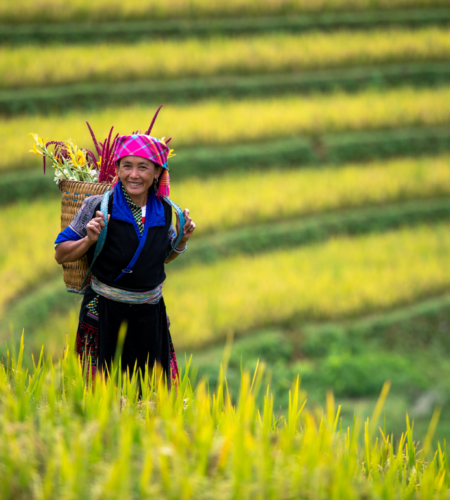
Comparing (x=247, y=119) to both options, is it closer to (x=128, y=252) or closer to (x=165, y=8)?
(x=165, y=8)

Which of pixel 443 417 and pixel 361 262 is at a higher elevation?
pixel 361 262

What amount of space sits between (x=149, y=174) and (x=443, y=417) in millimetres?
3464

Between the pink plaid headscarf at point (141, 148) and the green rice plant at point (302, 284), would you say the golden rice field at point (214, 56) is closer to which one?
the green rice plant at point (302, 284)

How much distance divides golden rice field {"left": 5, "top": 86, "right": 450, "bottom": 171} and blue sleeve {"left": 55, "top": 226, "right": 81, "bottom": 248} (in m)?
4.70

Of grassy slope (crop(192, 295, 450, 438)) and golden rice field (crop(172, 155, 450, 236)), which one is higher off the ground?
golden rice field (crop(172, 155, 450, 236))

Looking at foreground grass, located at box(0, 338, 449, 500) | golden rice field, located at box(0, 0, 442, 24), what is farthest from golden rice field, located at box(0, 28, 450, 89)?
foreground grass, located at box(0, 338, 449, 500)

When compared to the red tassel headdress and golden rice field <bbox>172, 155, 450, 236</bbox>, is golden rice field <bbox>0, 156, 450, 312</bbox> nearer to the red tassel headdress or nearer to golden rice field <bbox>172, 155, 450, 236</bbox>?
golden rice field <bbox>172, 155, 450, 236</bbox>

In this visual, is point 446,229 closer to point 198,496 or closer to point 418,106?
point 418,106

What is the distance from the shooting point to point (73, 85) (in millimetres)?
7699

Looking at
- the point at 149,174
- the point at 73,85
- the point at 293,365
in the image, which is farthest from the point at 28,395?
the point at 73,85

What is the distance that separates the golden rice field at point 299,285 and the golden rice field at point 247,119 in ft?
6.80

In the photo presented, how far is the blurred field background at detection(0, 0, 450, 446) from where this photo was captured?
486 cm

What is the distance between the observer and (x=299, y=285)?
18.0 feet

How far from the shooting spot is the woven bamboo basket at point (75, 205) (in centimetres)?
204
